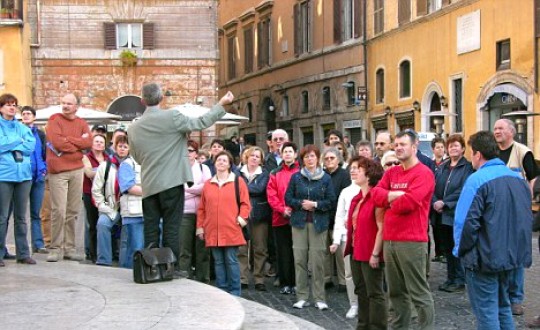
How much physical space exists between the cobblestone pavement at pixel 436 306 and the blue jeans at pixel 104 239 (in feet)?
5.75

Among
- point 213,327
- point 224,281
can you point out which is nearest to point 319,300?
point 224,281

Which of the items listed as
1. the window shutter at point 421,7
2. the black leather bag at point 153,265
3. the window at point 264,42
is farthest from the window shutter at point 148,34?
the black leather bag at point 153,265

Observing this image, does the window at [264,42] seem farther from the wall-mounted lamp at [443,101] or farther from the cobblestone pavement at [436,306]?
the cobblestone pavement at [436,306]

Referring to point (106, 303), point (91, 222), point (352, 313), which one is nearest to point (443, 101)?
point (91, 222)

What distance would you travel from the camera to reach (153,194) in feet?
28.5

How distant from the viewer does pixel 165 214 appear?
8766 mm

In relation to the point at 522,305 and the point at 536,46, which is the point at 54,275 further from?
the point at 536,46

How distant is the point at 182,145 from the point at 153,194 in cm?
53

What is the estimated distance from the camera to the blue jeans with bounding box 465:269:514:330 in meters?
7.11

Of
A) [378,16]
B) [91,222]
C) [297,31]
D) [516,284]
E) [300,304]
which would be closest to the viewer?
[516,284]

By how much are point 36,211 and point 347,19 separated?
1037 inches

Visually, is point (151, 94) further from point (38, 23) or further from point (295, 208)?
point (38, 23)

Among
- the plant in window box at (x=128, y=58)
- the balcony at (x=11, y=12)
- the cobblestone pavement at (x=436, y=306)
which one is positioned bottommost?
the cobblestone pavement at (x=436, y=306)

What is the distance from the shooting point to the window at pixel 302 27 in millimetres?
40219
